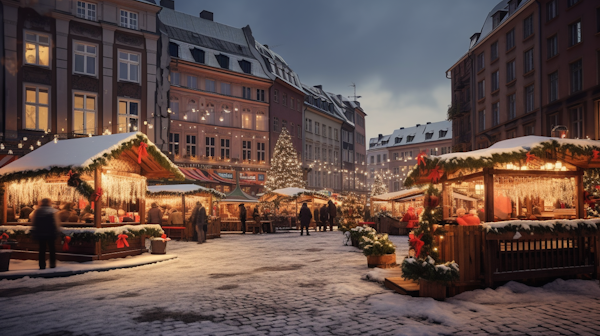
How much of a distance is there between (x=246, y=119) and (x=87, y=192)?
3237 cm

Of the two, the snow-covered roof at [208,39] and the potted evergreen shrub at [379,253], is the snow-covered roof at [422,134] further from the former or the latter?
the potted evergreen shrub at [379,253]

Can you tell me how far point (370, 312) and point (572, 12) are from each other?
2459cm

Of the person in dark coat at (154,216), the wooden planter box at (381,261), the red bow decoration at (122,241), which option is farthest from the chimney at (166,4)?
the wooden planter box at (381,261)

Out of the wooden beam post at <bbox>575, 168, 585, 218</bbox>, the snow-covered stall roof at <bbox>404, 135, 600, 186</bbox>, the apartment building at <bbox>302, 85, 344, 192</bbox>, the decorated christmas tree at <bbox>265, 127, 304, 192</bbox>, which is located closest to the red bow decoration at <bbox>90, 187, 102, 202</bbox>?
the snow-covered stall roof at <bbox>404, 135, 600, 186</bbox>

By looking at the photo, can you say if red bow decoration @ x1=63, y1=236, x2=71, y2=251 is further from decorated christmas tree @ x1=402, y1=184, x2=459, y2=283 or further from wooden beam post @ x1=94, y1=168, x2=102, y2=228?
decorated christmas tree @ x1=402, y1=184, x2=459, y2=283

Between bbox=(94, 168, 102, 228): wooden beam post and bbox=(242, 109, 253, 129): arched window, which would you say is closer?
bbox=(94, 168, 102, 228): wooden beam post

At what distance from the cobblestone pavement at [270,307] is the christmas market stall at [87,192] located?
3.01m

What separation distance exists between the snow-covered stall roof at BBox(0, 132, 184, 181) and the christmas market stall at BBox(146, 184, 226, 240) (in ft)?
23.4

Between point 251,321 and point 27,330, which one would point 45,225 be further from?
point 251,321

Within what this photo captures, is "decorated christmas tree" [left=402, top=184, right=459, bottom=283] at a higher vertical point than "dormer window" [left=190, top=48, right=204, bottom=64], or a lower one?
lower

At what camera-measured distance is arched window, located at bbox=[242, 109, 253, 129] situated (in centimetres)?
4581

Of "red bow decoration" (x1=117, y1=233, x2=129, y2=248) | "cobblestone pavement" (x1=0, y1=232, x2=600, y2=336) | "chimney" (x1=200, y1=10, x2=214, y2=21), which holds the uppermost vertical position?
"chimney" (x1=200, y1=10, x2=214, y2=21)

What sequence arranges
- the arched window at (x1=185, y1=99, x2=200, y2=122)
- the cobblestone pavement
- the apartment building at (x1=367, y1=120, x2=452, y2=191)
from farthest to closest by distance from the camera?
the apartment building at (x1=367, y1=120, x2=452, y2=191)
the arched window at (x1=185, y1=99, x2=200, y2=122)
the cobblestone pavement

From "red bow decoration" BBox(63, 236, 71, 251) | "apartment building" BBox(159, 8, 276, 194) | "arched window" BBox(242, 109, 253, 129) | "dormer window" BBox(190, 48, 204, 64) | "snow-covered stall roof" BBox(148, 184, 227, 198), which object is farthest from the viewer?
"arched window" BBox(242, 109, 253, 129)
